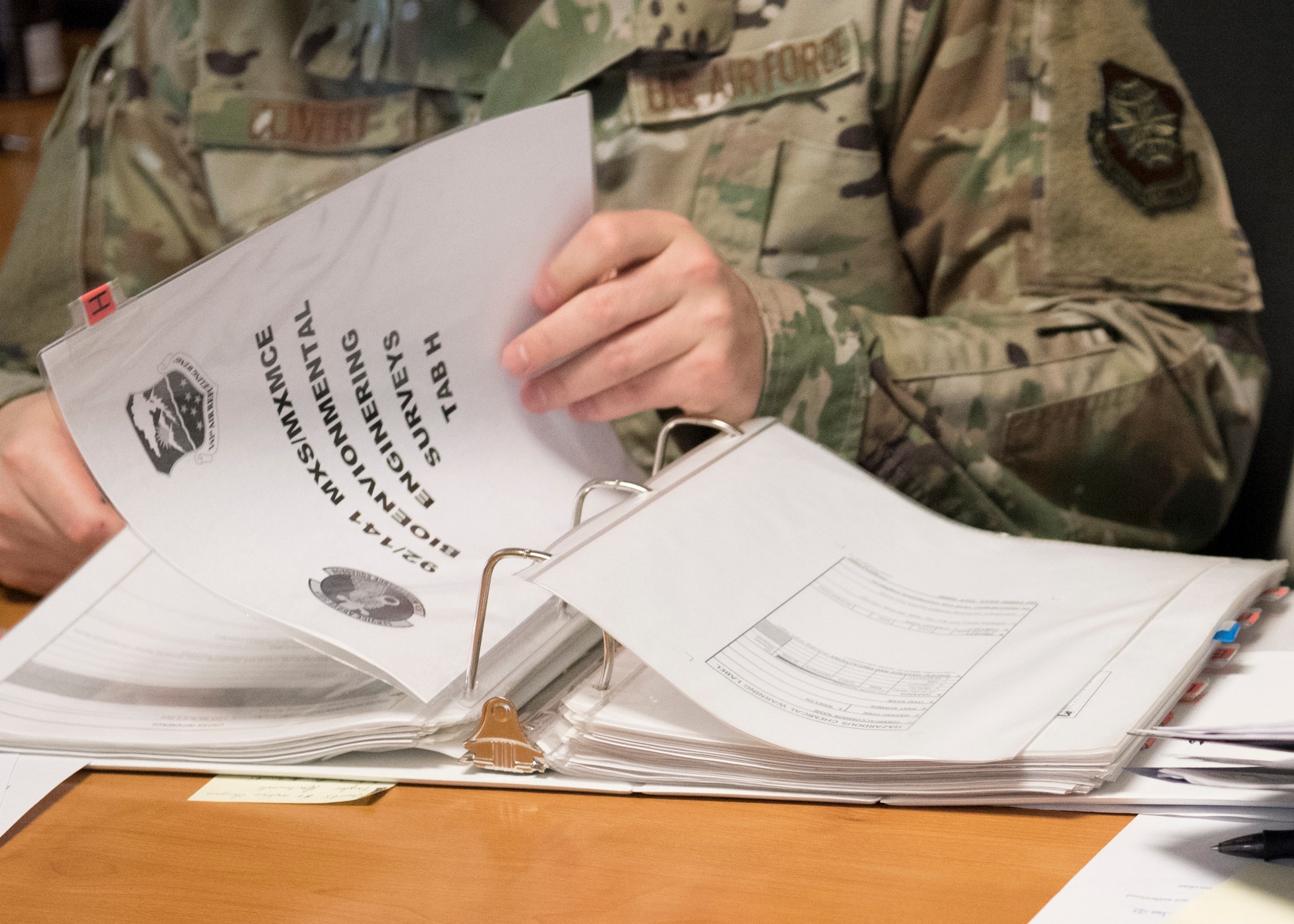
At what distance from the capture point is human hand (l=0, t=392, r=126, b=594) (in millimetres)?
712

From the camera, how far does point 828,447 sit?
80 centimetres

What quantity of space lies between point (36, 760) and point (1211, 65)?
94 cm

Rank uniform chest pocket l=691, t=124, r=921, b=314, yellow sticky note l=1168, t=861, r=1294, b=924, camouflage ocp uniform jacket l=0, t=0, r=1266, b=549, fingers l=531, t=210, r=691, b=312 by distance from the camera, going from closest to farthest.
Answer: yellow sticky note l=1168, t=861, r=1294, b=924 → fingers l=531, t=210, r=691, b=312 → camouflage ocp uniform jacket l=0, t=0, r=1266, b=549 → uniform chest pocket l=691, t=124, r=921, b=314

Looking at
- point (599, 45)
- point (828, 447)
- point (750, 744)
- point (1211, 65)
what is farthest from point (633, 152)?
point (750, 744)

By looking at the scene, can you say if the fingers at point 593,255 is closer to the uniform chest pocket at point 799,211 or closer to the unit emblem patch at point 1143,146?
Result: the uniform chest pocket at point 799,211

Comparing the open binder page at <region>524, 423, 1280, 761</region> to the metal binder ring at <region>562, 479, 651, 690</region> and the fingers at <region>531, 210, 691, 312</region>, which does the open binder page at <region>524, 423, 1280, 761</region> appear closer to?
the metal binder ring at <region>562, 479, 651, 690</region>

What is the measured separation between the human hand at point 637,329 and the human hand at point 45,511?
0.30 meters

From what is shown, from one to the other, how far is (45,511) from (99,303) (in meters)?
0.31

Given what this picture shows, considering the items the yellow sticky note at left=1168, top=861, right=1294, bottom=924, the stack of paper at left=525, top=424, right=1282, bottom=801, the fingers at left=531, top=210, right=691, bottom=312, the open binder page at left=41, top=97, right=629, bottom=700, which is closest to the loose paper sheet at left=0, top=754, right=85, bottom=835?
the open binder page at left=41, top=97, right=629, bottom=700

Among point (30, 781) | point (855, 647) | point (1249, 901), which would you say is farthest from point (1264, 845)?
point (30, 781)

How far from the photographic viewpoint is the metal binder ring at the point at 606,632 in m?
0.51

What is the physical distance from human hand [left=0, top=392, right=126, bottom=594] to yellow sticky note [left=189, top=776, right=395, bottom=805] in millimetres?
266

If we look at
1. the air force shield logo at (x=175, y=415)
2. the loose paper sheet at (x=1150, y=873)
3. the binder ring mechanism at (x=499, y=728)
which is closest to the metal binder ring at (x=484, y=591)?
the binder ring mechanism at (x=499, y=728)

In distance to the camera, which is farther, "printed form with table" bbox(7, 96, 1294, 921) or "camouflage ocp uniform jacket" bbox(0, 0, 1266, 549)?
"camouflage ocp uniform jacket" bbox(0, 0, 1266, 549)
